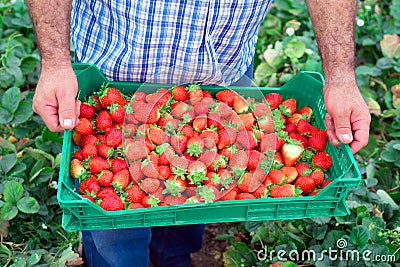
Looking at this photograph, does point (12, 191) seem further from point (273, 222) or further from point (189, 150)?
point (273, 222)

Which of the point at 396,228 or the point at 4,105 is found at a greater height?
the point at 4,105

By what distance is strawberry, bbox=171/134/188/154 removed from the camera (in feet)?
5.27

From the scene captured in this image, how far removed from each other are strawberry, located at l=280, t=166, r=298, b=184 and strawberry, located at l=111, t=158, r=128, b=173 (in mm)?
451

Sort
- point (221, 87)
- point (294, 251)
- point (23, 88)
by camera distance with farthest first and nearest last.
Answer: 1. point (23, 88)
2. point (294, 251)
3. point (221, 87)

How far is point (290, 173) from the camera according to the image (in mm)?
1653

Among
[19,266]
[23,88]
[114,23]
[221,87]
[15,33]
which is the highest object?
[114,23]

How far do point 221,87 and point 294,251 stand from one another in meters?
0.66

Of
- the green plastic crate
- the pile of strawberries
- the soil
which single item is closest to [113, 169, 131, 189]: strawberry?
the pile of strawberries

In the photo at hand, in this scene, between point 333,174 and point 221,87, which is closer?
point 333,174

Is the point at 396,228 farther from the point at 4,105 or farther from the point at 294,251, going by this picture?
the point at 4,105

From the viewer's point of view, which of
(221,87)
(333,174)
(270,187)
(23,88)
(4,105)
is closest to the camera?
(270,187)

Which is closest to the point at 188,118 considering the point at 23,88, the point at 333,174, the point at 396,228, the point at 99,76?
the point at 99,76

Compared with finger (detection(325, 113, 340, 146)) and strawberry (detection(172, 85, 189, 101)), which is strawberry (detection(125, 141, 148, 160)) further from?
finger (detection(325, 113, 340, 146))

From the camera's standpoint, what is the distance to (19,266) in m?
1.88
